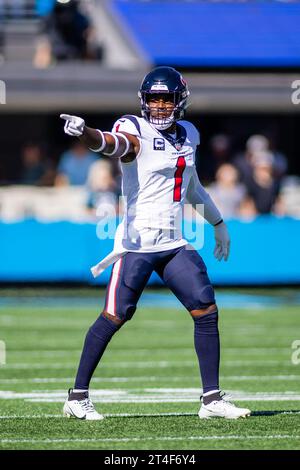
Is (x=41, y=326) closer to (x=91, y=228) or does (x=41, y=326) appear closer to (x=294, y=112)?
(x=91, y=228)

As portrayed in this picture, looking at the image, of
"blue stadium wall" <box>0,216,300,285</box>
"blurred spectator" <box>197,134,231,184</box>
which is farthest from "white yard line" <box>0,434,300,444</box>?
"blurred spectator" <box>197,134,231,184</box>

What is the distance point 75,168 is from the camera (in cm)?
1905

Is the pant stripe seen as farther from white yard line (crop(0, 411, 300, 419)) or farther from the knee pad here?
white yard line (crop(0, 411, 300, 419))

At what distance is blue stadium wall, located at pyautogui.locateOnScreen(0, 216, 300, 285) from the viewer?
16.2m

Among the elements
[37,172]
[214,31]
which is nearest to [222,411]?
[37,172]

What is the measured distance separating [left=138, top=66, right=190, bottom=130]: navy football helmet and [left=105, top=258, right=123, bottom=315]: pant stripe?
79cm

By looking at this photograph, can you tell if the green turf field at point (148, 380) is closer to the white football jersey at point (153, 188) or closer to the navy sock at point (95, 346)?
the navy sock at point (95, 346)

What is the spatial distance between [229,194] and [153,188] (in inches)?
A: 411

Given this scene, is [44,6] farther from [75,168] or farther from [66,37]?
[75,168]

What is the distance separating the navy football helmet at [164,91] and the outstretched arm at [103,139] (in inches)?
8.2

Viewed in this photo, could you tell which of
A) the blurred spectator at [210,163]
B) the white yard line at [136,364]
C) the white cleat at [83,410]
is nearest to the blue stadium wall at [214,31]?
the blurred spectator at [210,163]
